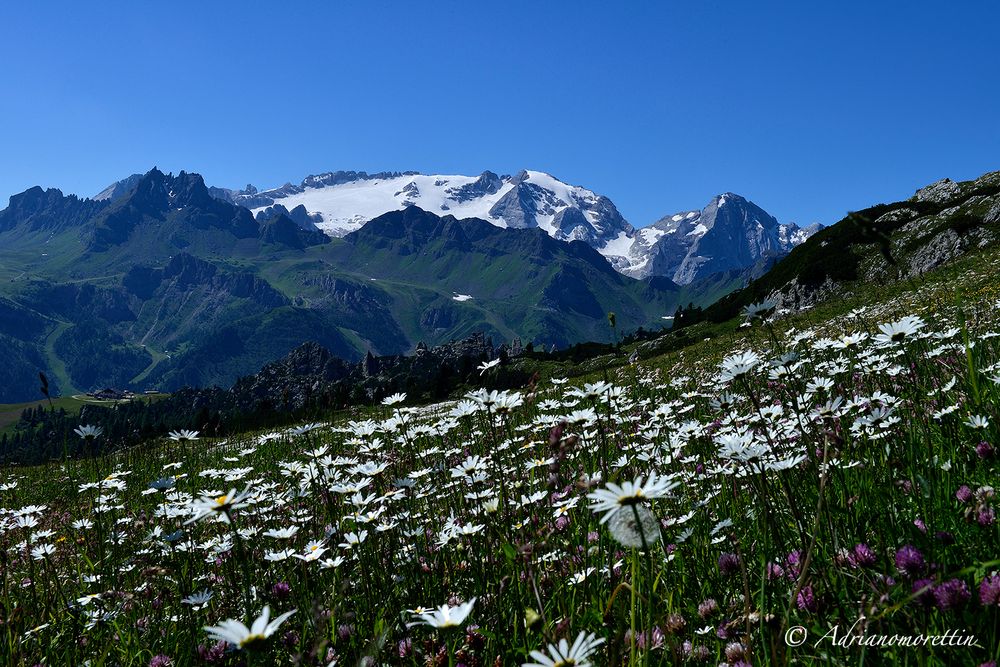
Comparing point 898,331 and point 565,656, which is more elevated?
point 898,331

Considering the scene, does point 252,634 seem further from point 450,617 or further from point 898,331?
point 898,331

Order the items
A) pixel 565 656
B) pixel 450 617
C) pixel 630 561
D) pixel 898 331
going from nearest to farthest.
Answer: pixel 565 656 < pixel 450 617 < pixel 630 561 < pixel 898 331

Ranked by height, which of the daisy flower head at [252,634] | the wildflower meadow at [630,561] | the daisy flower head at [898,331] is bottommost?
the wildflower meadow at [630,561]

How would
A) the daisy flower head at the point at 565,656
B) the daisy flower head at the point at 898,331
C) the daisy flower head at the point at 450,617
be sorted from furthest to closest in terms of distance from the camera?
the daisy flower head at the point at 898,331 < the daisy flower head at the point at 450,617 < the daisy flower head at the point at 565,656

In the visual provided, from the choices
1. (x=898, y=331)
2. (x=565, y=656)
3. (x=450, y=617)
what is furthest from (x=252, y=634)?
(x=898, y=331)

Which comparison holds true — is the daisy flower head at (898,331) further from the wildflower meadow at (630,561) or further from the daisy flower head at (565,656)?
the daisy flower head at (565,656)

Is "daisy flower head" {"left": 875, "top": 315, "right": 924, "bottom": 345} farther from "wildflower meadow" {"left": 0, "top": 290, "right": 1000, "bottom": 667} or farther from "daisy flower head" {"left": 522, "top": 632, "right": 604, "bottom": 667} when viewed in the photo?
"daisy flower head" {"left": 522, "top": 632, "right": 604, "bottom": 667}

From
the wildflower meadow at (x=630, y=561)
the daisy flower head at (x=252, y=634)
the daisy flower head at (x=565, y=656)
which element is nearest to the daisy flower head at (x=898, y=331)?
the wildflower meadow at (x=630, y=561)

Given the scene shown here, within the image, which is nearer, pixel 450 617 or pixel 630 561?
pixel 450 617

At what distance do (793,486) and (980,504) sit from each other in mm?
1945

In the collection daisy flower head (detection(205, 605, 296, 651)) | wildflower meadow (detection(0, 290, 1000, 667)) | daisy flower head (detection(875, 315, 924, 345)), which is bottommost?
wildflower meadow (detection(0, 290, 1000, 667))

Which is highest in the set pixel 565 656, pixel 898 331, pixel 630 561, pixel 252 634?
pixel 898 331

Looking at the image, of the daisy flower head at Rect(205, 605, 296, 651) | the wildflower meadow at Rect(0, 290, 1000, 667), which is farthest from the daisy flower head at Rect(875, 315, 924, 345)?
the daisy flower head at Rect(205, 605, 296, 651)

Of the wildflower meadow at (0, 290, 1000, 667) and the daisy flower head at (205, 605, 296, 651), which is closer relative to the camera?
the daisy flower head at (205, 605, 296, 651)
